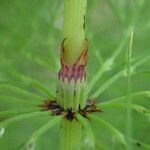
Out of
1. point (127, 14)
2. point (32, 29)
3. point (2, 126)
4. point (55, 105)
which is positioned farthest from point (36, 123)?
point (2, 126)

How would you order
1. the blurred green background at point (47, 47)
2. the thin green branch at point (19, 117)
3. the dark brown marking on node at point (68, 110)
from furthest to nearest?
1. the blurred green background at point (47, 47)
2. the dark brown marking on node at point (68, 110)
3. the thin green branch at point (19, 117)

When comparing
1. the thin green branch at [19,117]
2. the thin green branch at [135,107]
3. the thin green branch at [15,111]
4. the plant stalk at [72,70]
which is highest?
the plant stalk at [72,70]

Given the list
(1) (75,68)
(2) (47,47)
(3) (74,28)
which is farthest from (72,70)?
(2) (47,47)

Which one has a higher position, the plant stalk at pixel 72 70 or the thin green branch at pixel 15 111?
the plant stalk at pixel 72 70

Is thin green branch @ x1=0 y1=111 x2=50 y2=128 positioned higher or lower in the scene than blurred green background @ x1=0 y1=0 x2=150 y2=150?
lower

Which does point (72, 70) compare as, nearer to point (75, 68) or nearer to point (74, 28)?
point (75, 68)

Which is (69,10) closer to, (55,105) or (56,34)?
(55,105)

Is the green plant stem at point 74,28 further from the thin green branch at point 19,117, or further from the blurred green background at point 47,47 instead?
the blurred green background at point 47,47

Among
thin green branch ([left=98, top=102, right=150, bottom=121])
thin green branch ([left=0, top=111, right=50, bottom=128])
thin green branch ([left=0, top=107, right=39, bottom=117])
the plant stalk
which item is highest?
the plant stalk

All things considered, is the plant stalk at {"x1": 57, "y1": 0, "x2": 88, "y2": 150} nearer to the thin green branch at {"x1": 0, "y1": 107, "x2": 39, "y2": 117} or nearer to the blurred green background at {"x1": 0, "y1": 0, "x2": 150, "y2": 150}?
the thin green branch at {"x1": 0, "y1": 107, "x2": 39, "y2": 117}

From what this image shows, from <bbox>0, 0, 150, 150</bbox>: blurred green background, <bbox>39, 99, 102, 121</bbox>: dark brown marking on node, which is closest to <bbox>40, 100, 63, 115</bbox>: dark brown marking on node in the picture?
<bbox>39, 99, 102, 121</bbox>: dark brown marking on node

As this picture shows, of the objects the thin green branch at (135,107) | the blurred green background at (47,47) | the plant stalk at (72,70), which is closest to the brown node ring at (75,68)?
the plant stalk at (72,70)

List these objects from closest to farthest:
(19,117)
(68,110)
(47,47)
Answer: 1. (19,117)
2. (68,110)
3. (47,47)
